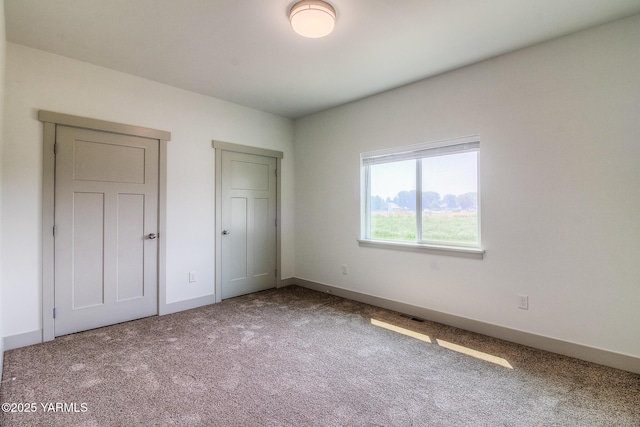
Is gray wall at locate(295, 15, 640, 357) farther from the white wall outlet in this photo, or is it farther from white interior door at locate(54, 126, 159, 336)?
white interior door at locate(54, 126, 159, 336)

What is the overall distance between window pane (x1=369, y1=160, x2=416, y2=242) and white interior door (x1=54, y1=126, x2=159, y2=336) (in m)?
2.70

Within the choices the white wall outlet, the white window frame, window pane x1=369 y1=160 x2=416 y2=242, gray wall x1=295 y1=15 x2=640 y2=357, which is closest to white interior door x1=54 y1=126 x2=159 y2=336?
the white window frame

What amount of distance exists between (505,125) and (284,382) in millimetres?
2945

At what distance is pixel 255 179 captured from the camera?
449cm

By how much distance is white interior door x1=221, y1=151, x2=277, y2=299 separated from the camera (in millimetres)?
4164

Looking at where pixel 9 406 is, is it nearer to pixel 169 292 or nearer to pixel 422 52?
pixel 169 292

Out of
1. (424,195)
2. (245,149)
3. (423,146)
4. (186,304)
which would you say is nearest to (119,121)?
(245,149)

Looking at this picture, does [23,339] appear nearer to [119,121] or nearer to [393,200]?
[119,121]

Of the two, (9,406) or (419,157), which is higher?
(419,157)

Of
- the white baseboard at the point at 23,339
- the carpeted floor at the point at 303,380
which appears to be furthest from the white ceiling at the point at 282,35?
the carpeted floor at the point at 303,380

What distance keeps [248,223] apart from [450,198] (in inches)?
107

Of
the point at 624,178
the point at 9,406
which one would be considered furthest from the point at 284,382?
the point at 624,178

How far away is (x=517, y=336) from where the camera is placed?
2781 millimetres

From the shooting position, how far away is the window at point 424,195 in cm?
319
